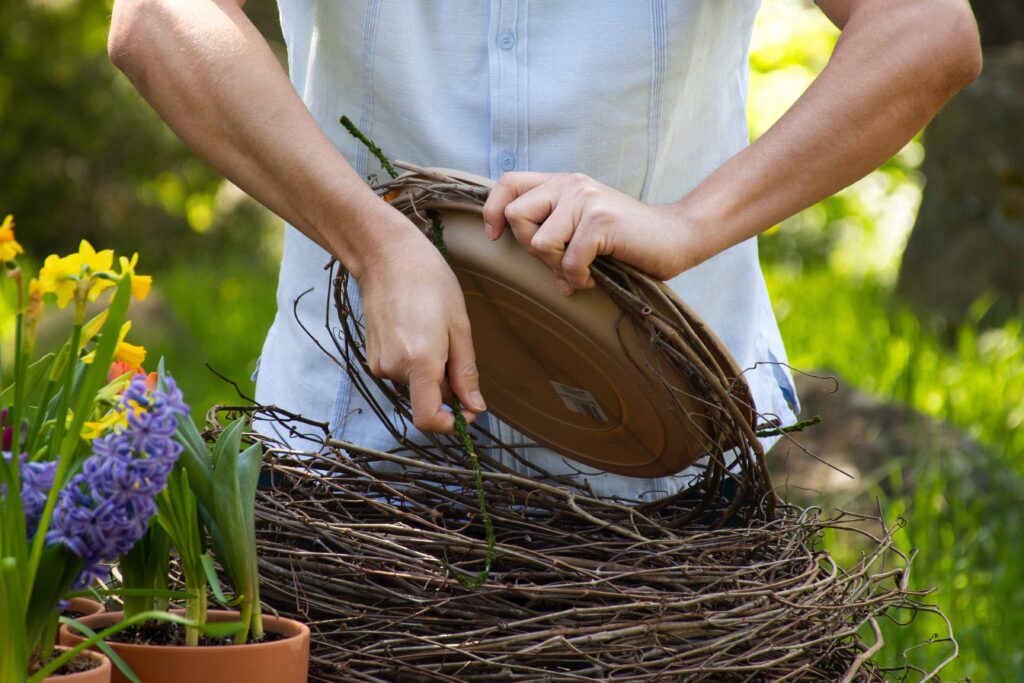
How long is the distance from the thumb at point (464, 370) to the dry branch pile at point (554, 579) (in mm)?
61

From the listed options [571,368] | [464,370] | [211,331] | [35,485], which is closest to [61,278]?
[35,485]

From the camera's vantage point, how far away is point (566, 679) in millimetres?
806

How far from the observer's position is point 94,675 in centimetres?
70

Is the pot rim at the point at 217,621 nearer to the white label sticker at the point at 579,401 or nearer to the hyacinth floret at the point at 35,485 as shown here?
the hyacinth floret at the point at 35,485

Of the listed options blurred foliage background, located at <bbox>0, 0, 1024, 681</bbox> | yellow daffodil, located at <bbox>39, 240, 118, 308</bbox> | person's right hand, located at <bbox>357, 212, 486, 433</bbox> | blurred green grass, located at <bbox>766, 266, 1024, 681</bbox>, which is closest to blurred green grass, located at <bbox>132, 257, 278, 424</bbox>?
blurred foliage background, located at <bbox>0, 0, 1024, 681</bbox>

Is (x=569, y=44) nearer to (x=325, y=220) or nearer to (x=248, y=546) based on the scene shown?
(x=325, y=220)

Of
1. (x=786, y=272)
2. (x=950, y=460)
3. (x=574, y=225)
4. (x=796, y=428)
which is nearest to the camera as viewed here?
(x=574, y=225)

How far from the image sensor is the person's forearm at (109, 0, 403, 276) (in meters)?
1.02

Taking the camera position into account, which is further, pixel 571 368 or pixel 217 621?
pixel 571 368

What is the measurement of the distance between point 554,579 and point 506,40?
0.63 metres

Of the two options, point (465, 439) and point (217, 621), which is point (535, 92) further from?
point (217, 621)

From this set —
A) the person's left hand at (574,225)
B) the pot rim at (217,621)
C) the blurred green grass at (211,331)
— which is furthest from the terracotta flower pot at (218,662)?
the blurred green grass at (211,331)

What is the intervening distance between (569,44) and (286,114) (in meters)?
0.36

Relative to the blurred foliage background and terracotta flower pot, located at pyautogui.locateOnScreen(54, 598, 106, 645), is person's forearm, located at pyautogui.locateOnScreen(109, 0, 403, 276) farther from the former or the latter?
the blurred foliage background
